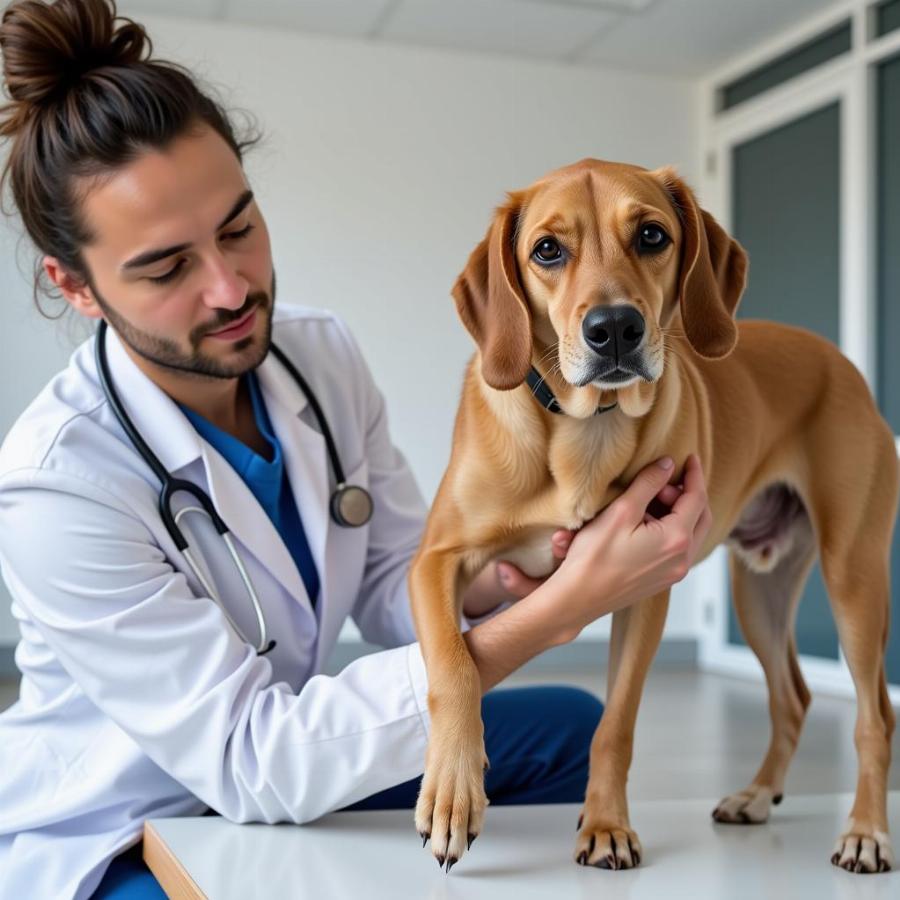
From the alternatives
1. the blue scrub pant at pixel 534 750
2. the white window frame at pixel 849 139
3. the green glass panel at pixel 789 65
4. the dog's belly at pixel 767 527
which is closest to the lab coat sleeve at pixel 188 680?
the blue scrub pant at pixel 534 750

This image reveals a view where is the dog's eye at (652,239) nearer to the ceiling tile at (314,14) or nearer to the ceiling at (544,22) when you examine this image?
the ceiling at (544,22)

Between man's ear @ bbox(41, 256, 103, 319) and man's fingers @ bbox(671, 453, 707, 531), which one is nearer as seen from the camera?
man's fingers @ bbox(671, 453, 707, 531)

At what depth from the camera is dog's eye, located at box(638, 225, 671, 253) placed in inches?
59.7

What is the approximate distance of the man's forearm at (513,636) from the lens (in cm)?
145

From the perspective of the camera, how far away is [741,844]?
1481 mm

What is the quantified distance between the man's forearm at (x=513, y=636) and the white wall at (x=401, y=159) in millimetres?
4889

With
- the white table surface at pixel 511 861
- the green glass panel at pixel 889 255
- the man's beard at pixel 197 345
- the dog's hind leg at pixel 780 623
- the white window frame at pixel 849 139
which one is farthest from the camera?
the white window frame at pixel 849 139

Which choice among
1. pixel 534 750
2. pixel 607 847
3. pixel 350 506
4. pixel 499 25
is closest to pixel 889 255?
pixel 499 25

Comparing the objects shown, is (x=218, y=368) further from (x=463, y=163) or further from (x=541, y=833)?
(x=463, y=163)

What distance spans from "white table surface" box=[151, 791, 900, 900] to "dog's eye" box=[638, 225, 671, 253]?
73 centimetres

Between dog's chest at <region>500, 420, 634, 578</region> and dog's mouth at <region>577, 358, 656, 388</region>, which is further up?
dog's mouth at <region>577, 358, 656, 388</region>

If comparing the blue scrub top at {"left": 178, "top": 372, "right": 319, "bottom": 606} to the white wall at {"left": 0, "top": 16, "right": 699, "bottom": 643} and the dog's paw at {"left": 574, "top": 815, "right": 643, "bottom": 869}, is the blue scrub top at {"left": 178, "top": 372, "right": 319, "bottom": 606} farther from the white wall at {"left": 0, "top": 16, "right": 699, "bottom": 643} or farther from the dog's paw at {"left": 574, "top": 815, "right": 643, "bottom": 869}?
the white wall at {"left": 0, "top": 16, "right": 699, "bottom": 643}

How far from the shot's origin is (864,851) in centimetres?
141

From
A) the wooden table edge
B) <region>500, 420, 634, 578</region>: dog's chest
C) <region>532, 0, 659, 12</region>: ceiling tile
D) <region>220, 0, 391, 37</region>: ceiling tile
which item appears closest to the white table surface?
the wooden table edge
